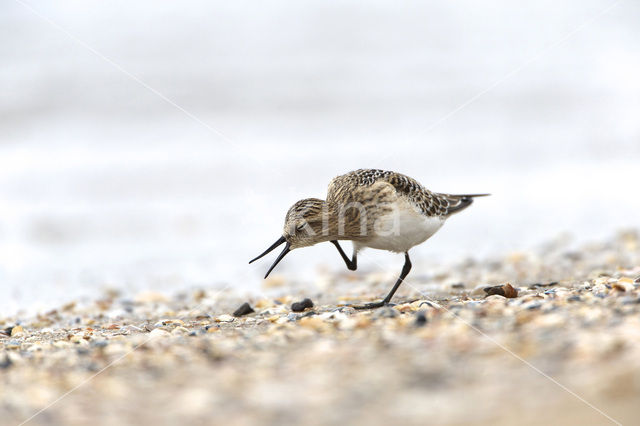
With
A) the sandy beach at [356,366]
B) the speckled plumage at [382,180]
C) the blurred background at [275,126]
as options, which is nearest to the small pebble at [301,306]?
the sandy beach at [356,366]

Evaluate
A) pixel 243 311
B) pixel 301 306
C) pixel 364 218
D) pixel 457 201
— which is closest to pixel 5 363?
pixel 243 311

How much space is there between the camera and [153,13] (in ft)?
69.7

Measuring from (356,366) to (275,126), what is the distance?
14.2 metres

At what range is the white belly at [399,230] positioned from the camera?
6.62m

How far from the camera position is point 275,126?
17828 millimetres

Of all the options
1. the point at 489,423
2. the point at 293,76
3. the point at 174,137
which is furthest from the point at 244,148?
the point at 489,423

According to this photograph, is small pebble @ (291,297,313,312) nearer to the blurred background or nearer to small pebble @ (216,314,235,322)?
small pebble @ (216,314,235,322)

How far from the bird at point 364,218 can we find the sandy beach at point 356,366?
2.27ft

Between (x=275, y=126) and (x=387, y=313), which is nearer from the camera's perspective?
(x=387, y=313)

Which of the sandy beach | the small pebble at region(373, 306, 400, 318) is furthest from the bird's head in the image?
the small pebble at region(373, 306, 400, 318)

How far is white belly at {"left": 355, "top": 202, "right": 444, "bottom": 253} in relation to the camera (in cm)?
662

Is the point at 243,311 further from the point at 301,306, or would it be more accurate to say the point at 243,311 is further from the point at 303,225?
the point at 303,225

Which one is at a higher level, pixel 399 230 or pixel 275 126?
pixel 275 126

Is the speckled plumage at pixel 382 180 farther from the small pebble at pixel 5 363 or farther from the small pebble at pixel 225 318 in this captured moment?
the small pebble at pixel 5 363
